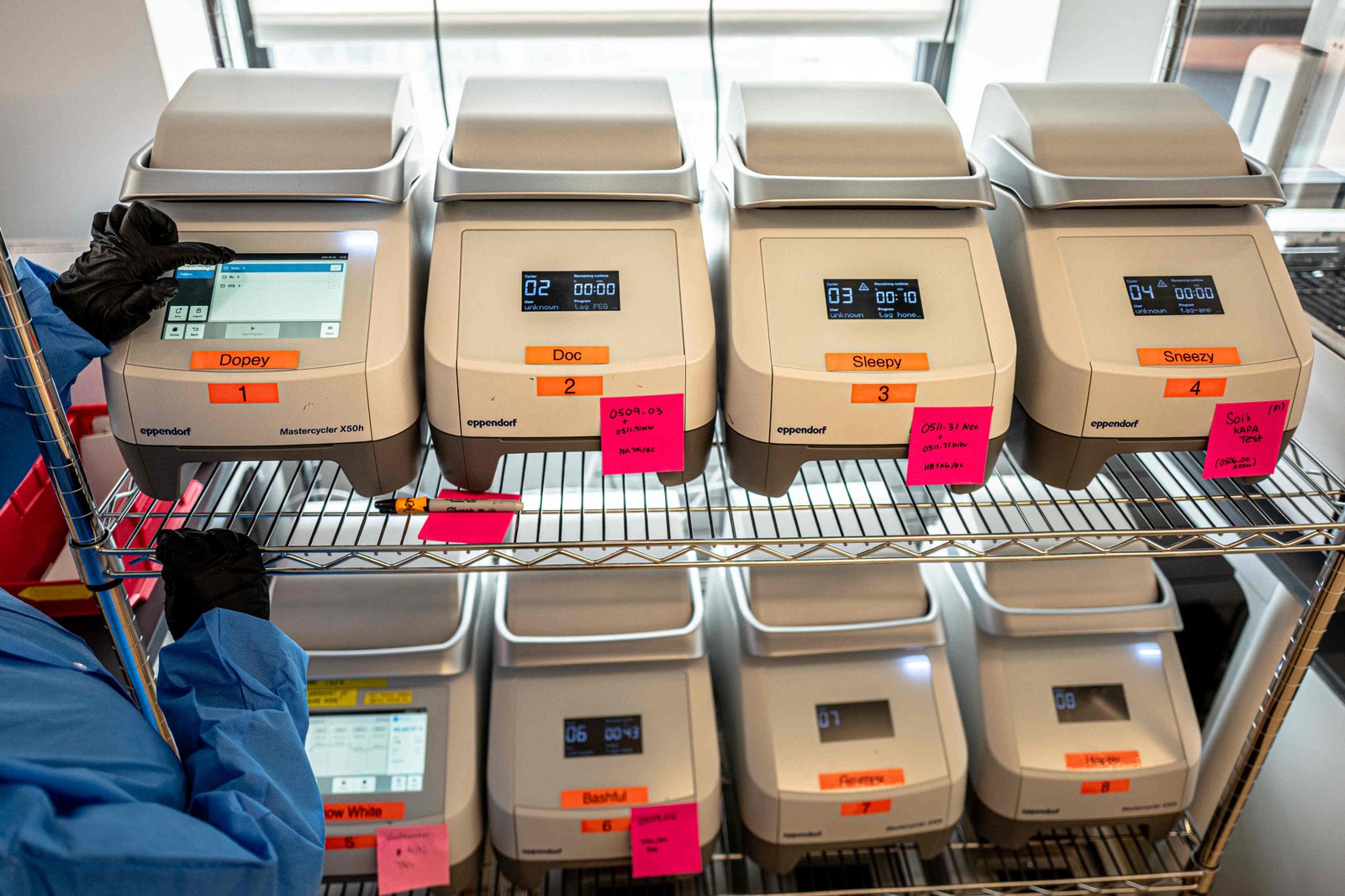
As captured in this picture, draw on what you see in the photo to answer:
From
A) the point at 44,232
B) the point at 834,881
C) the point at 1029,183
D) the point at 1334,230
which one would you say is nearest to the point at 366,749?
the point at 834,881

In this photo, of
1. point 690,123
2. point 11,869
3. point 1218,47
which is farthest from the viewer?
point 690,123

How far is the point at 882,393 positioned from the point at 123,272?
2.71ft

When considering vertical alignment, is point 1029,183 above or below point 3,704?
above

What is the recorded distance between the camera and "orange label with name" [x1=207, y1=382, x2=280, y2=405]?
958mm

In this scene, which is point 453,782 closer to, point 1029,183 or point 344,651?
point 344,651

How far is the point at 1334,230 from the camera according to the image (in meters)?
1.58

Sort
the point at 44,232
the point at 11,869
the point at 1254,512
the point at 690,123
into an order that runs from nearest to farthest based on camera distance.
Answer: the point at 11,869
the point at 1254,512
the point at 44,232
the point at 690,123

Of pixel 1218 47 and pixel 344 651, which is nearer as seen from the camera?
pixel 344 651

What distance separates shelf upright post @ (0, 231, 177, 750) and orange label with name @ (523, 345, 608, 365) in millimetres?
457

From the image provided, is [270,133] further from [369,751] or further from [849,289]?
[369,751]

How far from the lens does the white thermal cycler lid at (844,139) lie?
1.09 m

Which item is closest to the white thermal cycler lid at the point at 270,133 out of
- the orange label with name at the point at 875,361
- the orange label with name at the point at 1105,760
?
the orange label with name at the point at 875,361

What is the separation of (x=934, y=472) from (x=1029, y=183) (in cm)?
39

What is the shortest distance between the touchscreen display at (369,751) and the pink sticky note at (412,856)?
0.18 ft
